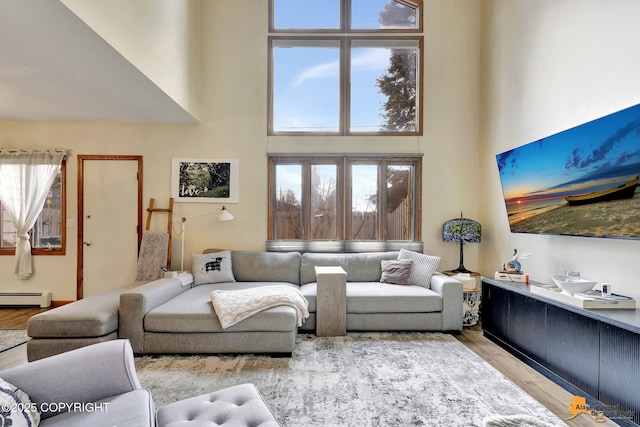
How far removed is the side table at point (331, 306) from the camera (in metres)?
3.40

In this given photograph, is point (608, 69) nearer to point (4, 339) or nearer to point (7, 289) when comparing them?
point (4, 339)

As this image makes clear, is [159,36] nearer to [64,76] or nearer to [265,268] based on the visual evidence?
[64,76]

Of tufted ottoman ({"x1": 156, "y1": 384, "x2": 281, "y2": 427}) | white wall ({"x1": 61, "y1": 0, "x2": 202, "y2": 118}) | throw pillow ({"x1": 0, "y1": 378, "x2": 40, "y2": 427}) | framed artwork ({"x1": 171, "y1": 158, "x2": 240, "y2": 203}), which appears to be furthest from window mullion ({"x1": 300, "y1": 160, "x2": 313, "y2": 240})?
throw pillow ({"x1": 0, "y1": 378, "x2": 40, "y2": 427})

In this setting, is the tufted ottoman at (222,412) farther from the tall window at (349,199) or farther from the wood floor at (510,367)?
the tall window at (349,199)

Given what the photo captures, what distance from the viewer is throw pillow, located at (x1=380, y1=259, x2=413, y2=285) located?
3.88 m

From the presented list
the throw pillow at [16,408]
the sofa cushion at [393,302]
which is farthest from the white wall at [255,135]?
the throw pillow at [16,408]

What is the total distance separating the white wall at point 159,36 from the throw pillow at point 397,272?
10.2ft

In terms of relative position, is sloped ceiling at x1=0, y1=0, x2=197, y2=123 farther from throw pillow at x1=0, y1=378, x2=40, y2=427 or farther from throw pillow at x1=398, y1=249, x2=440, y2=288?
throw pillow at x1=398, y1=249, x2=440, y2=288

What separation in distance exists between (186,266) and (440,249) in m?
3.50

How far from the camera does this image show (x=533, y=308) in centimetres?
270

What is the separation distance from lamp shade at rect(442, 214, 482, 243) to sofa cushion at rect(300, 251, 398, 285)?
732mm

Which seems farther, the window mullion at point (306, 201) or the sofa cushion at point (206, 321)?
the window mullion at point (306, 201)

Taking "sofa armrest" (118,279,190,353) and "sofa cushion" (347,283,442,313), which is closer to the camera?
"sofa armrest" (118,279,190,353)

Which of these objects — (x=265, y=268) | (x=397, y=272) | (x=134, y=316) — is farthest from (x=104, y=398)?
(x=397, y=272)
